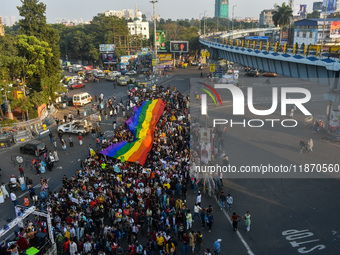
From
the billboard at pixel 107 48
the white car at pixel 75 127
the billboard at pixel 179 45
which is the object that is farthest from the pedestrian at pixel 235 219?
the billboard at pixel 107 48

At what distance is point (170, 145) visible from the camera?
72.6ft

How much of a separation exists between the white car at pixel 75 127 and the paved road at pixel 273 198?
993 millimetres

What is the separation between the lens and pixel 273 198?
1639cm

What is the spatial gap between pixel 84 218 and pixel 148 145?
341 inches

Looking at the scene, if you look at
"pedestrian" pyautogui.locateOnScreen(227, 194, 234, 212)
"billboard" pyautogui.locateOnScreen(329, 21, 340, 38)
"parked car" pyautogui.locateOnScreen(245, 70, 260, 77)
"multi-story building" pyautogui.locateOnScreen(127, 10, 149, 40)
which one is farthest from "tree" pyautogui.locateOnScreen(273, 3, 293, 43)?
"pedestrian" pyautogui.locateOnScreen(227, 194, 234, 212)

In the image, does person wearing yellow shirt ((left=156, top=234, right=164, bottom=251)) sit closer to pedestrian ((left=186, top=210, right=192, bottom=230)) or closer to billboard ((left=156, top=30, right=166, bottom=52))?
pedestrian ((left=186, top=210, right=192, bottom=230))

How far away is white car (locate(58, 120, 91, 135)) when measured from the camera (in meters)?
28.2

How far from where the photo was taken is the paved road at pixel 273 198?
12984mm

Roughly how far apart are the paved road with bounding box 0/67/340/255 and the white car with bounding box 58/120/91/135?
0.99m

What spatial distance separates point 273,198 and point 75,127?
1930 centimetres

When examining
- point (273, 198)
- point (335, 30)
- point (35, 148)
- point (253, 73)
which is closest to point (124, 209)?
point (273, 198)

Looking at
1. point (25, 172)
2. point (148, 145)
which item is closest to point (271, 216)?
point (148, 145)

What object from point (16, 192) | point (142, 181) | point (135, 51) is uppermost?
point (135, 51)

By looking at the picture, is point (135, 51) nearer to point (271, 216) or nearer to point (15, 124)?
point (15, 124)
